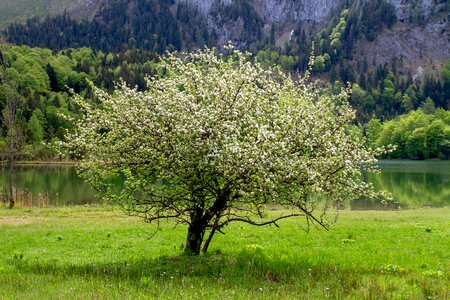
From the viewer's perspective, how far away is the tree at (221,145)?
1463cm

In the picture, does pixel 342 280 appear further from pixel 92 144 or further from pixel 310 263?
pixel 92 144

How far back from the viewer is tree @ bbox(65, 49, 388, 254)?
48.0 feet

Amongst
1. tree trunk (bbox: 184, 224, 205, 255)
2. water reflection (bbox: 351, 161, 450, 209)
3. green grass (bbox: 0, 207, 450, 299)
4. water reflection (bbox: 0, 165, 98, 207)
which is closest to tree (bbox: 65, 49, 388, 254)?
tree trunk (bbox: 184, 224, 205, 255)

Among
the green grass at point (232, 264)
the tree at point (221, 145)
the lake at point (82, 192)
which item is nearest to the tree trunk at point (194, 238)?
the tree at point (221, 145)

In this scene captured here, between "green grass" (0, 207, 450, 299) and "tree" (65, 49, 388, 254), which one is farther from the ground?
"tree" (65, 49, 388, 254)

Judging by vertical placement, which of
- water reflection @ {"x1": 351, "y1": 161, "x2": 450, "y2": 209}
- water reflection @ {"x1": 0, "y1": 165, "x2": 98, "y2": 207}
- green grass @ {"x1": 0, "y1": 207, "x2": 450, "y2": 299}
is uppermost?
green grass @ {"x1": 0, "y1": 207, "x2": 450, "y2": 299}

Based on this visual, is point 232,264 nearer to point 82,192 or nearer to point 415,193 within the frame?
point 82,192

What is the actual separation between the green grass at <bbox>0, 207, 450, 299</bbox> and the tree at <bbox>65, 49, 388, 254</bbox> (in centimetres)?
187

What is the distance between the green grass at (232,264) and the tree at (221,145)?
6.14 feet

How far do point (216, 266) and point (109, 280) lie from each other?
144 inches

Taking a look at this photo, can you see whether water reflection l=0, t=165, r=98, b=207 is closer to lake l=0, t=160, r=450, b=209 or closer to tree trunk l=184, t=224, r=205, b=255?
lake l=0, t=160, r=450, b=209

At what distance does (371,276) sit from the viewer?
48.3ft

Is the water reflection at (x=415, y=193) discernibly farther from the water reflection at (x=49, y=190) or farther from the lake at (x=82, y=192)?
the water reflection at (x=49, y=190)

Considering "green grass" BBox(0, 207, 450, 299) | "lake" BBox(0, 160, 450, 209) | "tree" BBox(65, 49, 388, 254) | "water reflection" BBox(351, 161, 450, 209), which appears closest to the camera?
"green grass" BBox(0, 207, 450, 299)
